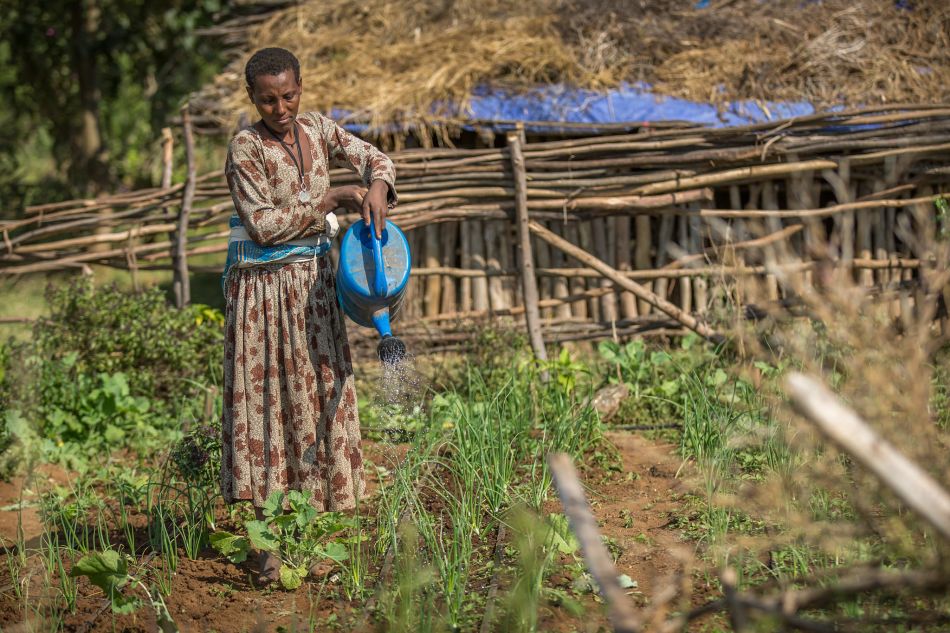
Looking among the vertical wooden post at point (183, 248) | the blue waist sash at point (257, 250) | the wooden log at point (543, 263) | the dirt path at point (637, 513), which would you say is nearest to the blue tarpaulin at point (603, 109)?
the wooden log at point (543, 263)

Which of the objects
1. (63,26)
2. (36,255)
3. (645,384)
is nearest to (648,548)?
(645,384)

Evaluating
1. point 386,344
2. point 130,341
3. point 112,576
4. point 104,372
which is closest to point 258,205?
point 386,344

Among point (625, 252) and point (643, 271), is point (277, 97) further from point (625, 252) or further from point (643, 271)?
point (625, 252)

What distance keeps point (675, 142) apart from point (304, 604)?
12.5 feet

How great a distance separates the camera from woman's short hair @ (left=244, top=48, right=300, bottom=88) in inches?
113

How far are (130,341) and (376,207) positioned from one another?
2.98 metres

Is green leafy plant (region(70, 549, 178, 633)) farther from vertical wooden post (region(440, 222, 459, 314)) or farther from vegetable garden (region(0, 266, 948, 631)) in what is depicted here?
vertical wooden post (region(440, 222, 459, 314))

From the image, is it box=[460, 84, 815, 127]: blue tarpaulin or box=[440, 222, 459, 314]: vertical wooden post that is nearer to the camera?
box=[460, 84, 815, 127]: blue tarpaulin

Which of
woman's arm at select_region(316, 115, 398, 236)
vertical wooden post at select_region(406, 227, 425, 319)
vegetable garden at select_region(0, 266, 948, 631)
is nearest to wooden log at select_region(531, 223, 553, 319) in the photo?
vertical wooden post at select_region(406, 227, 425, 319)

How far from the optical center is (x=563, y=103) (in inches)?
242

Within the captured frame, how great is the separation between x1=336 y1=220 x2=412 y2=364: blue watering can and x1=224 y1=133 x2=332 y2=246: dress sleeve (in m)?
0.15

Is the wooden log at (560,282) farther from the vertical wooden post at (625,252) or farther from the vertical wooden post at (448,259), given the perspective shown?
the vertical wooden post at (448,259)

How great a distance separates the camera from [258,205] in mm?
2963

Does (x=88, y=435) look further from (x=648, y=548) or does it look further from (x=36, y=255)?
(x=648, y=548)
